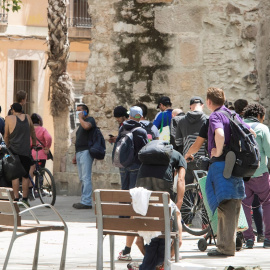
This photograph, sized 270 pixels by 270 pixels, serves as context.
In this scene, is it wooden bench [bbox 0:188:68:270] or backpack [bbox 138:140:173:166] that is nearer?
wooden bench [bbox 0:188:68:270]

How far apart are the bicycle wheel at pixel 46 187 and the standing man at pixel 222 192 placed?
5.64 metres

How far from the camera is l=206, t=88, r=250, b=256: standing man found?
894cm

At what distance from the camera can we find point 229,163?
8883mm

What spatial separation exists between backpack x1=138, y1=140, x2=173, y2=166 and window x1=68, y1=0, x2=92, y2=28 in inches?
857

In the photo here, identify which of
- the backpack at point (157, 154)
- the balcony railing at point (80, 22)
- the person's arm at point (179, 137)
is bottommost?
the person's arm at point (179, 137)

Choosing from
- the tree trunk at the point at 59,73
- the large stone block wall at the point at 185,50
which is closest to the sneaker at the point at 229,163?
the large stone block wall at the point at 185,50

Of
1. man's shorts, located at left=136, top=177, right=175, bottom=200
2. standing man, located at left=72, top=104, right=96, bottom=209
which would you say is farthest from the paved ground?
standing man, located at left=72, top=104, right=96, bottom=209

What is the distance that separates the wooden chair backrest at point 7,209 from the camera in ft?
24.2

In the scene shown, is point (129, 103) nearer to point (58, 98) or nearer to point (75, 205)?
point (75, 205)

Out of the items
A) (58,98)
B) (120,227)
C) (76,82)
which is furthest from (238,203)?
(76,82)

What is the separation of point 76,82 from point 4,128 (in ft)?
52.2

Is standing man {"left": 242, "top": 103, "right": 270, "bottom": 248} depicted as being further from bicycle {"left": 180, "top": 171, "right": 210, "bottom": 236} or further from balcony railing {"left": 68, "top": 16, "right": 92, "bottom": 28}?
balcony railing {"left": 68, "top": 16, "right": 92, "bottom": 28}

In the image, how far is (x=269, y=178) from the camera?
10164 mm

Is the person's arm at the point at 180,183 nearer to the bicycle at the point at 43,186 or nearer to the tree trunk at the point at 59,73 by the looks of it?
the bicycle at the point at 43,186
